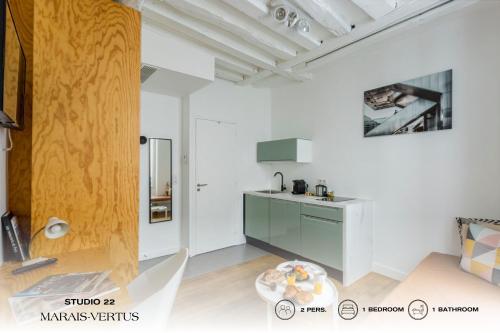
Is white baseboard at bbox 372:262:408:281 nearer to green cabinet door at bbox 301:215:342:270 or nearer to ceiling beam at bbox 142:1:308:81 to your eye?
green cabinet door at bbox 301:215:342:270

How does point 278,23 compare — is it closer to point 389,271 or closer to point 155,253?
point 389,271

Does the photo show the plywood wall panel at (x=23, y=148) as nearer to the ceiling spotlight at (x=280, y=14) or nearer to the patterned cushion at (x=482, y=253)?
the ceiling spotlight at (x=280, y=14)

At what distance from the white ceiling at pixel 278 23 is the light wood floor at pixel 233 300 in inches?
96.4

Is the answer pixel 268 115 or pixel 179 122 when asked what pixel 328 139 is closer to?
pixel 268 115

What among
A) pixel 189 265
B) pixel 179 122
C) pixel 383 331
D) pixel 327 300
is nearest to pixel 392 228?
pixel 327 300

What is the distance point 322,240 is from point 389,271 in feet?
2.69

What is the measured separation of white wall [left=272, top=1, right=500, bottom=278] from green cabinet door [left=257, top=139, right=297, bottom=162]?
14.5 inches

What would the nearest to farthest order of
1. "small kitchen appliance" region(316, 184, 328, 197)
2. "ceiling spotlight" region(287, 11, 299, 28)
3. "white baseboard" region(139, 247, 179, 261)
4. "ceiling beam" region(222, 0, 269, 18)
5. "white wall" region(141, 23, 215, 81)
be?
"ceiling beam" region(222, 0, 269, 18)
"ceiling spotlight" region(287, 11, 299, 28)
"white wall" region(141, 23, 215, 81)
"white baseboard" region(139, 247, 179, 261)
"small kitchen appliance" region(316, 184, 328, 197)

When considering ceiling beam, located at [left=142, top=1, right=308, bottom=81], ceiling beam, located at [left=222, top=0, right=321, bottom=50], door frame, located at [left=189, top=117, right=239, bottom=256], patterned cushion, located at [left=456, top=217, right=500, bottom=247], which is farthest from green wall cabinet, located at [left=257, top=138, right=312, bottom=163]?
patterned cushion, located at [left=456, top=217, right=500, bottom=247]

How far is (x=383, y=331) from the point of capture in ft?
4.01

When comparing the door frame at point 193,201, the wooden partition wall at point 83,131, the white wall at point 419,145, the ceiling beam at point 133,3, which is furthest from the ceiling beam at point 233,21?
the door frame at point 193,201

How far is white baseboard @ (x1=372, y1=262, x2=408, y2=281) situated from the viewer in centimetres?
267

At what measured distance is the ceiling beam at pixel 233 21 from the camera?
209 centimetres

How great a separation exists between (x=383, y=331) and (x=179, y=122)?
3.27 meters
